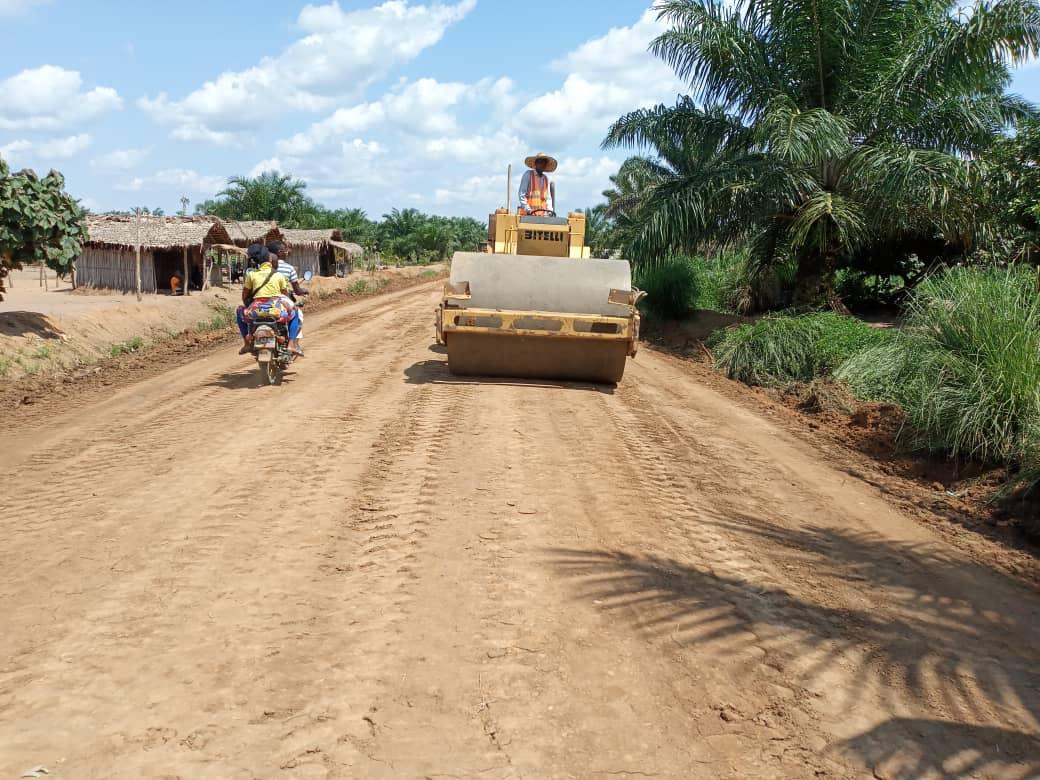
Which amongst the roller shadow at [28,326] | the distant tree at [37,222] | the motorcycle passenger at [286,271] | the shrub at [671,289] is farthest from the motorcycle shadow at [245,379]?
the shrub at [671,289]

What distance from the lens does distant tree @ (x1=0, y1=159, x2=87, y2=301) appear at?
498 inches

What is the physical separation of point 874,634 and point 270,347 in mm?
6925

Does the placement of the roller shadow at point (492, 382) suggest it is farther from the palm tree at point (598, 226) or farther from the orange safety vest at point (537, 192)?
the palm tree at point (598, 226)

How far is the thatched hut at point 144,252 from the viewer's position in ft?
81.7

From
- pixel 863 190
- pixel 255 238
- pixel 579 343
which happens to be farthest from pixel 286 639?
pixel 255 238

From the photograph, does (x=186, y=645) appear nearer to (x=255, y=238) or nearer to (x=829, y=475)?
(x=829, y=475)

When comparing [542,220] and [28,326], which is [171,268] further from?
[542,220]

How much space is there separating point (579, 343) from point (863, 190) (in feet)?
22.9

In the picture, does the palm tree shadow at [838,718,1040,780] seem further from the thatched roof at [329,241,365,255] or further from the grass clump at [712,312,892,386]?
the thatched roof at [329,241,365,255]

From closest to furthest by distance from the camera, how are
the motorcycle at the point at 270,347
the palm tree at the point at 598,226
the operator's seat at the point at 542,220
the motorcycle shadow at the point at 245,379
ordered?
the motorcycle at the point at 270,347, the motorcycle shadow at the point at 245,379, the operator's seat at the point at 542,220, the palm tree at the point at 598,226

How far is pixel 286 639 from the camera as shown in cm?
377

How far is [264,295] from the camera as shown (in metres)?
9.35

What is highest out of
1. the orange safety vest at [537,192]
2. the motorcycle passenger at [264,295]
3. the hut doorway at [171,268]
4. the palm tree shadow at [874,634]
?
the orange safety vest at [537,192]

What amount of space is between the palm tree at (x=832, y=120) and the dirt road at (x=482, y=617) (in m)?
7.79
